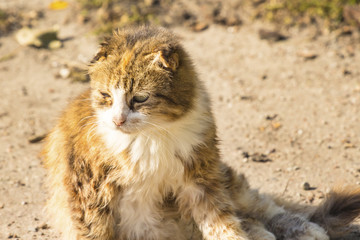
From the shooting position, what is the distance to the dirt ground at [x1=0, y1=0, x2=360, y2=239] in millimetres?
4289

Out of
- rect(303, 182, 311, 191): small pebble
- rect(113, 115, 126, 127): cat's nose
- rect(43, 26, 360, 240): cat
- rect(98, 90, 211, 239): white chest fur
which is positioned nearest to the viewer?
rect(113, 115, 126, 127): cat's nose

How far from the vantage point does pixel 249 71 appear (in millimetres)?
Result: 6172

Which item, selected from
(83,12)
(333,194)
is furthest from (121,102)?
(83,12)

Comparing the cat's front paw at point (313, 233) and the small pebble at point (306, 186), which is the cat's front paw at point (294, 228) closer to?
the cat's front paw at point (313, 233)

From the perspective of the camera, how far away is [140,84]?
290 cm

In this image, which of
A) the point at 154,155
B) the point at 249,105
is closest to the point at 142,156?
the point at 154,155

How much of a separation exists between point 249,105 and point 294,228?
2.25m

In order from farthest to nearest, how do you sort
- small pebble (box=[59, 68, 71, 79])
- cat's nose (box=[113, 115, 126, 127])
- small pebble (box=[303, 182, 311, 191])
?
small pebble (box=[59, 68, 71, 79]), small pebble (box=[303, 182, 311, 191]), cat's nose (box=[113, 115, 126, 127])

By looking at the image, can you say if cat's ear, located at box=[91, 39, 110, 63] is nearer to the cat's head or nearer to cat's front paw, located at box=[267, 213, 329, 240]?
the cat's head

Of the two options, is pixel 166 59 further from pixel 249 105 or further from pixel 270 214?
pixel 249 105

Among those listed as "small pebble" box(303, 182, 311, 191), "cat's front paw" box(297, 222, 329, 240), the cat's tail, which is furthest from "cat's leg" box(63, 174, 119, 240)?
"small pebble" box(303, 182, 311, 191)

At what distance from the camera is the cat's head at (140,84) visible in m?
2.88

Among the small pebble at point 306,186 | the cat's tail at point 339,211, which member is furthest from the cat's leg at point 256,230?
the small pebble at point 306,186

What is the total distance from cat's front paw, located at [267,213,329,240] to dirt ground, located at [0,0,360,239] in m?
0.40
